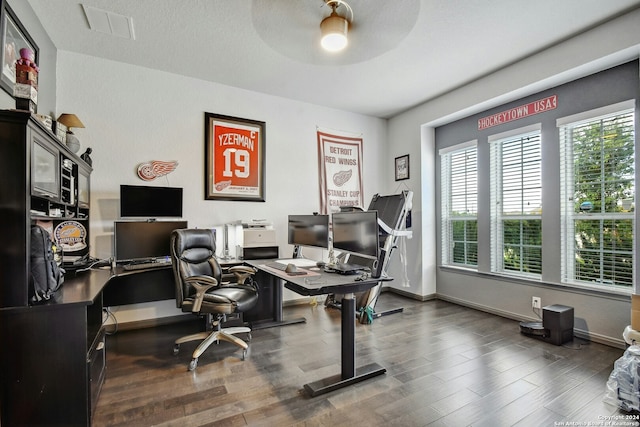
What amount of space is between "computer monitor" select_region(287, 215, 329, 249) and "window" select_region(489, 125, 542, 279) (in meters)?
2.34

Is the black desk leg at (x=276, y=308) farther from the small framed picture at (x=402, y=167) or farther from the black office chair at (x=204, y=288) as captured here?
the small framed picture at (x=402, y=167)

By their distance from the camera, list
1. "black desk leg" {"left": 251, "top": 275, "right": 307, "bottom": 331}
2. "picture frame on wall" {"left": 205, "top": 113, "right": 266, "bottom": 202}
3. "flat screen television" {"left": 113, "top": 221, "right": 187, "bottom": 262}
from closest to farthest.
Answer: "flat screen television" {"left": 113, "top": 221, "right": 187, "bottom": 262}, "black desk leg" {"left": 251, "top": 275, "right": 307, "bottom": 331}, "picture frame on wall" {"left": 205, "top": 113, "right": 266, "bottom": 202}

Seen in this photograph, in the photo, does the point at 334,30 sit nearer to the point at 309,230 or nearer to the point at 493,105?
the point at 309,230

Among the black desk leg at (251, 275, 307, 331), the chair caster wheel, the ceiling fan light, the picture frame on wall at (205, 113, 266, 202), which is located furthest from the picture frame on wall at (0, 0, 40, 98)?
the black desk leg at (251, 275, 307, 331)

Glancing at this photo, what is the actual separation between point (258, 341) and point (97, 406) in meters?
1.37

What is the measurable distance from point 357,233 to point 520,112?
2.78 meters

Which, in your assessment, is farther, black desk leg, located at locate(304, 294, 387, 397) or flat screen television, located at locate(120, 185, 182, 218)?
flat screen television, located at locate(120, 185, 182, 218)

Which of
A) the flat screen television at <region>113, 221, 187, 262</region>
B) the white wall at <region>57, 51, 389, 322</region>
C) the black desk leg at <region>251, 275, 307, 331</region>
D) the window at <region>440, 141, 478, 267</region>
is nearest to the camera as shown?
Answer: the flat screen television at <region>113, 221, 187, 262</region>

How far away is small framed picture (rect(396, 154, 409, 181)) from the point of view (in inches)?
197

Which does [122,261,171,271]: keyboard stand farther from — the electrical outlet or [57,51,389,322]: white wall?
the electrical outlet

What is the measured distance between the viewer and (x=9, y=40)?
7.13 ft

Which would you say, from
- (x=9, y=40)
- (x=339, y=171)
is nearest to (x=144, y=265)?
(x=9, y=40)

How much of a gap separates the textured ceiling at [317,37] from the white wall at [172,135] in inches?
7.7

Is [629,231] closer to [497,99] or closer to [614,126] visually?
[614,126]
